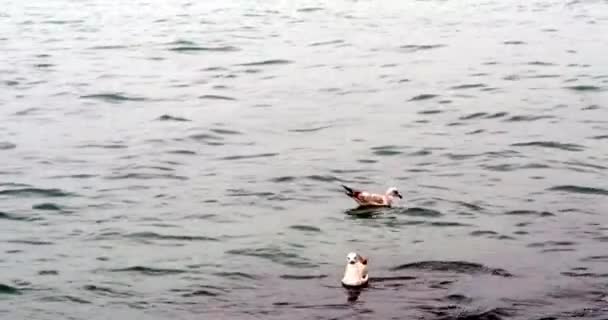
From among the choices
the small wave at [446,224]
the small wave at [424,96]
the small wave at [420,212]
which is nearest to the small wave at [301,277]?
the small wave at [446,224]

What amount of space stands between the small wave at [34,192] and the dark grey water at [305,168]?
0.05m

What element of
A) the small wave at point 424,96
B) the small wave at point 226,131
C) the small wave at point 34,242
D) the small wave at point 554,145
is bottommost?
the small wave at point 424,96

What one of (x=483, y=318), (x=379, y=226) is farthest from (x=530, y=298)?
(x=379, y=226)

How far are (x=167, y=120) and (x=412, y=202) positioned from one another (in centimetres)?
745

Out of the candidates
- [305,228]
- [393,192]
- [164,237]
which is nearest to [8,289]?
[164,237]

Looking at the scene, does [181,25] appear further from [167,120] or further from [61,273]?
[61,273]

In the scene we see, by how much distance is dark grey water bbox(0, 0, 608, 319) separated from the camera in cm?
1326

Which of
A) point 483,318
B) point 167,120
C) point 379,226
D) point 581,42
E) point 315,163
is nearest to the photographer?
point 483,318

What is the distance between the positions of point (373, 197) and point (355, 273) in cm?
321

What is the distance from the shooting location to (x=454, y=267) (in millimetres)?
13812

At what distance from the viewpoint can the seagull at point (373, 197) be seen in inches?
637

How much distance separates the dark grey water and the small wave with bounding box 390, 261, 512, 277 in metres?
0.04

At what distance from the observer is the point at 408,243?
14.9 metres

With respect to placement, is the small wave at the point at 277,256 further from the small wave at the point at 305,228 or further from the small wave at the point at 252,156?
the small wave at the point at 252,156
